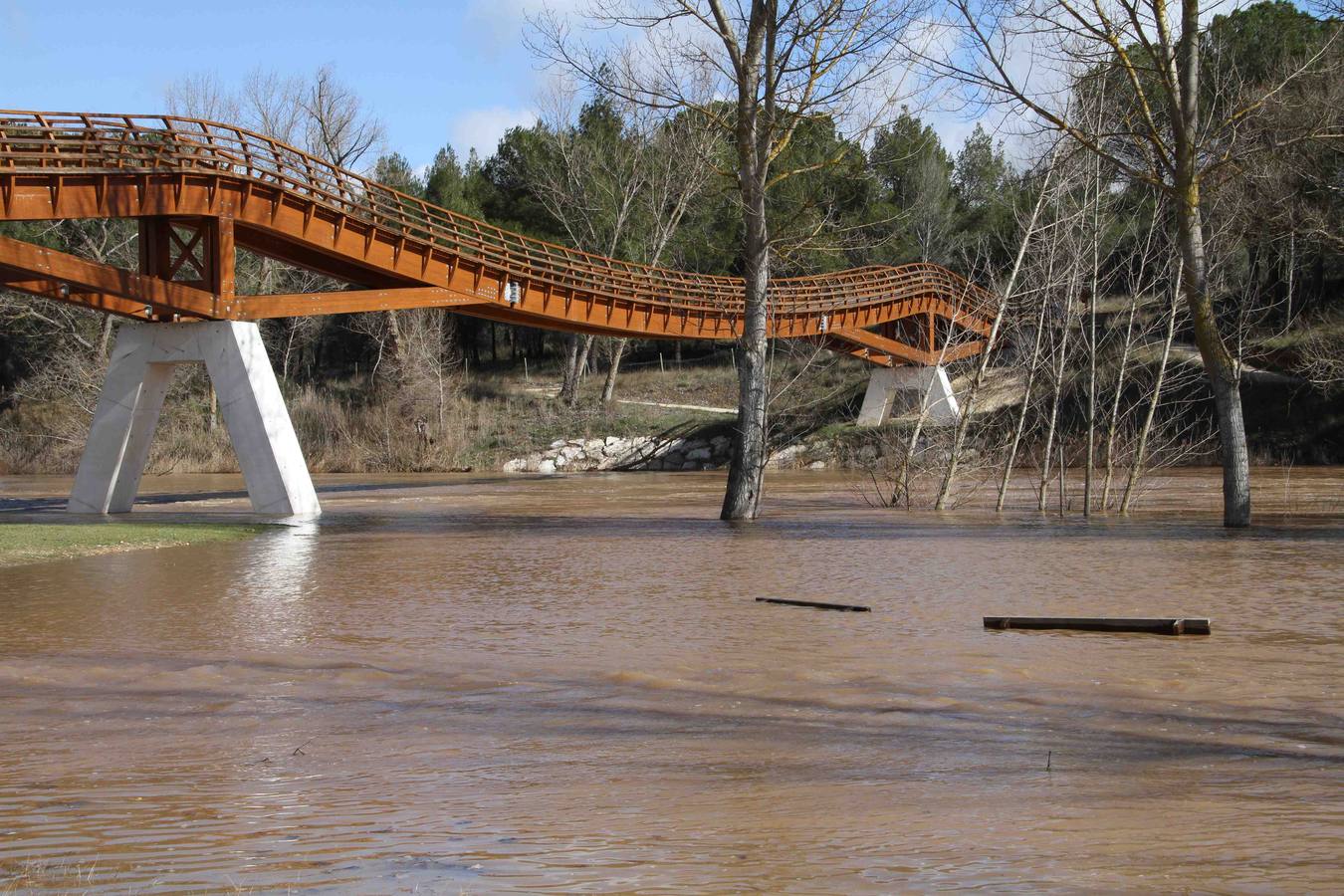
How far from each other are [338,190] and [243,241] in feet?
6.93

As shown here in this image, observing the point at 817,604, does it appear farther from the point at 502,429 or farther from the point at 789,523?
the point at 502,429

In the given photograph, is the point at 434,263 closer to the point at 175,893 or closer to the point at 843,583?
the point at 843,583

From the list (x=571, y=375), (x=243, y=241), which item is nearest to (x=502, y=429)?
(x=571, y=375)

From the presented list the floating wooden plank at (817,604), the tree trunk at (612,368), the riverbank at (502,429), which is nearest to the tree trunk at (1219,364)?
the floating wooden plank at (817,604)

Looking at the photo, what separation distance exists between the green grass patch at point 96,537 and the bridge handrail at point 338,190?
5.57 metres

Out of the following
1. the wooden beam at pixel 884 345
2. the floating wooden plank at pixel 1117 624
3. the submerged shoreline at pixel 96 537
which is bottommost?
the submerged shoreline at pixel 96 537

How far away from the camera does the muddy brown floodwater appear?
14.9 ft

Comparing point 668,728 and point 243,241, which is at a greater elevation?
point 243,241

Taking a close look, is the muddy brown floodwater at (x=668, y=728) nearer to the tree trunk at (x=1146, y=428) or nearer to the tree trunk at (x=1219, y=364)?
the tree trunk at (x=1219, y=364)

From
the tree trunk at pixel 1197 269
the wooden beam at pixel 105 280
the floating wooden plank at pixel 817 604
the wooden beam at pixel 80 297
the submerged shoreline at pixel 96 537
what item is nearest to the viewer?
the floating wooden plank at pixel 817 604

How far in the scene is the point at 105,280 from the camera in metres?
20.4

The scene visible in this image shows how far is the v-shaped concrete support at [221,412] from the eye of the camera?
21.7 m

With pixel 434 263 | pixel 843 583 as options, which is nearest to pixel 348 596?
pixel 843 583

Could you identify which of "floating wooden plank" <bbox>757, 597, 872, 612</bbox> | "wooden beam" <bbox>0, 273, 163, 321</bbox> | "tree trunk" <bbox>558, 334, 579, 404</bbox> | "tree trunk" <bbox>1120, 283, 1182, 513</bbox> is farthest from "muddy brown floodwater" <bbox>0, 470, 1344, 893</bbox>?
"tree trunk" <bbox>558, 334, 579, 404</bbox>
